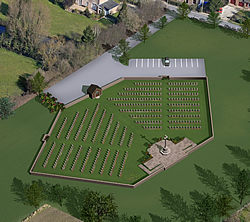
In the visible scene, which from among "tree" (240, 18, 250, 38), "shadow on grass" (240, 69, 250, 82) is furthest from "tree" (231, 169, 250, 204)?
"tree" (240, 18, 250, 38)

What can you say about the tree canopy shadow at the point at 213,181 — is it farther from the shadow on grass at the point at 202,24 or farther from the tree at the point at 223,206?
the shadow on grass at the point at 202,24

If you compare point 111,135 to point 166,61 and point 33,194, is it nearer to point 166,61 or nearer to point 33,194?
point 33,194

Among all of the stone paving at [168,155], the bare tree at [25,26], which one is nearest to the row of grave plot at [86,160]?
the stone paving at [168,155]

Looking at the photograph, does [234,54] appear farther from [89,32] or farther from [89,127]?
[89,127]

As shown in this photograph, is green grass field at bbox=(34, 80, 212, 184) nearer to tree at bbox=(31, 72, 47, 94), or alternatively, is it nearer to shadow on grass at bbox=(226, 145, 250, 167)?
shadow on grass at bbox=(226, 145, 250, 167)

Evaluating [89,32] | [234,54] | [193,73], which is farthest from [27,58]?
[234,54]

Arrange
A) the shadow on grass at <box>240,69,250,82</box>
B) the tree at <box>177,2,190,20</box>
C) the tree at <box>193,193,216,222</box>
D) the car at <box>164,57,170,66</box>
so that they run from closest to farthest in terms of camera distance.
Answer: the tree at <box>193,193,216,222</box>
the shadow on grass at <box>240,69,250,82</box>
the car at <box>164,57,170,66</box>
the tree at <box>177,2,190,20</box>
